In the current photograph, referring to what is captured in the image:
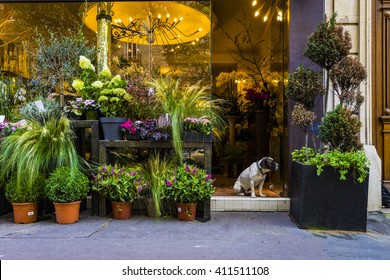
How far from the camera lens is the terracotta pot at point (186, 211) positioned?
4.62 metres

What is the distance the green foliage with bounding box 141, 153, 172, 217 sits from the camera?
4.56 meters

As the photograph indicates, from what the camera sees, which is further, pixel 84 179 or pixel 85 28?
pixel 85 28

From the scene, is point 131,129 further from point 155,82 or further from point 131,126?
point 155,82

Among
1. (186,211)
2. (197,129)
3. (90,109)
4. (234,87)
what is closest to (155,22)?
(234,87)

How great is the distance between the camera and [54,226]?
4.42 metres

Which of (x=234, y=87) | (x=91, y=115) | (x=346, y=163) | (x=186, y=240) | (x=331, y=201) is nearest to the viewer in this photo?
(x=186, y=240)

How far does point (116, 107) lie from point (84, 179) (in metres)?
1.20

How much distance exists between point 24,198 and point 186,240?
2.43m

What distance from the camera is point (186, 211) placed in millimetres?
4629

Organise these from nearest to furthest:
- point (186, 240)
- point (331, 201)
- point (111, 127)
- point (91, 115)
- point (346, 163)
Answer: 1. point (186, 240)
2. point (346, 163)
3. point (331, 201)
4. point (111, 127)
5. point (91, 115)

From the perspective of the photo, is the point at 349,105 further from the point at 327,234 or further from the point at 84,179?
the point at 84,179

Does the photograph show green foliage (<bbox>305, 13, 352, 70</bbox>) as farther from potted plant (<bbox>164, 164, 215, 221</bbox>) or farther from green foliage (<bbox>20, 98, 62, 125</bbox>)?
green foliage (<bbox>20, 98, 62, 125</bbox>)

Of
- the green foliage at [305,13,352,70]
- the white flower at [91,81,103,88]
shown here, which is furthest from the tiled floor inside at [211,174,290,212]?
the white flower at [91,81,103,88]
